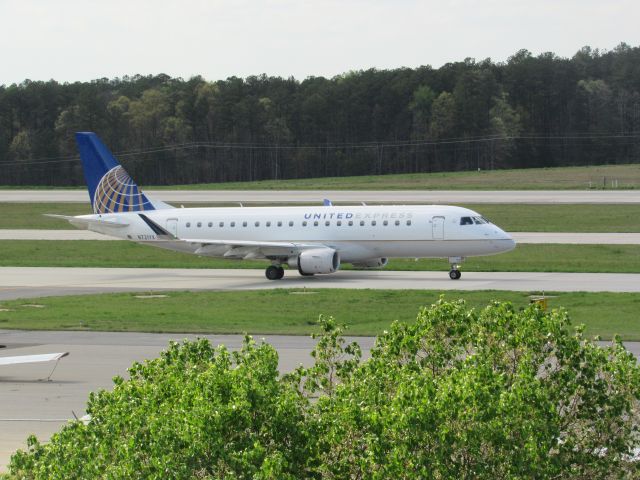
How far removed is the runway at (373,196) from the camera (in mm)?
96625

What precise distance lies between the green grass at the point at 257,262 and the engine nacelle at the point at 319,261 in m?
6.06

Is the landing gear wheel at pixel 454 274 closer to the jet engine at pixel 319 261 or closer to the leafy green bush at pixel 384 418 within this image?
the jet engine at pixel 319 261

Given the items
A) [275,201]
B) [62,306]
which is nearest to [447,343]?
[62,306]

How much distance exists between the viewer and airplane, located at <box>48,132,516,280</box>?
169 feet

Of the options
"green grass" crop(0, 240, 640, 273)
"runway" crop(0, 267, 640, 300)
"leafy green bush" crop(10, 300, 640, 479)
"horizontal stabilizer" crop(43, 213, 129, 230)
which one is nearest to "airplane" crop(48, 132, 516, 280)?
"horizontal stabilizer" crop(43, 213, 129, 230)

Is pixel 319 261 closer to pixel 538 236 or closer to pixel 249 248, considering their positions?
pixel 249 248

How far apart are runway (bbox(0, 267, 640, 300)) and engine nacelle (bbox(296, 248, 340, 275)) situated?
1.73 ft

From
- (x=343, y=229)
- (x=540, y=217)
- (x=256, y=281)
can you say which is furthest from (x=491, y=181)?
(x=256, y=281)

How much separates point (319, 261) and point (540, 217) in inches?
1424

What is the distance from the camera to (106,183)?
→ 191ft

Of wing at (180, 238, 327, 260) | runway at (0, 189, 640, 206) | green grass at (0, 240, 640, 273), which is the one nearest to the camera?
wing at (180, 238, 327, 260)

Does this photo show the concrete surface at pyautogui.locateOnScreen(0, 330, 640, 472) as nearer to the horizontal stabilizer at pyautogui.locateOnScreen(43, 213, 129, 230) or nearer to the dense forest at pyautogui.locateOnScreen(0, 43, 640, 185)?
the horizontal stabilizer at pyautogui.locateOnScreen(43, 213, 129, 230)

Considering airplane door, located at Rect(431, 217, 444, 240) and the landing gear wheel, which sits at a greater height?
airplane door, located at Rect(431, 217, 444, 240)

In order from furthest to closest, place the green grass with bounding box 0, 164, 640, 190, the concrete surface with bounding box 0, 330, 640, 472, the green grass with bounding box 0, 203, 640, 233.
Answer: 1. the green grass with bounding box 0, 164, 640, 190
2. the green grass with bounding box 0, 203, 640, 233
3. the concrete surface with bounding box 0, 330, 640, 472
